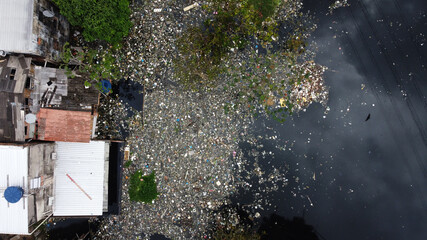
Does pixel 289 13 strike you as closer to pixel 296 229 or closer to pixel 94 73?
pixel 94 73

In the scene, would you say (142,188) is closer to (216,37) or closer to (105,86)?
(105,86)

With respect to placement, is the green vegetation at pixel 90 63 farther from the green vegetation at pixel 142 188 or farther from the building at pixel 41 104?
the green vegetation at pixel 142 188

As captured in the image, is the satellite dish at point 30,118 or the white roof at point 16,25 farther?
the satellite dish at point 30,118

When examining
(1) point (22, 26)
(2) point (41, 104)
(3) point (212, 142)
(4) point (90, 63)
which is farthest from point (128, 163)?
(1) point (22, 26)

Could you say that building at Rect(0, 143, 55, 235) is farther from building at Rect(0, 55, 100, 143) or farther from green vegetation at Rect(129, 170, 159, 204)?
green vegetation at Rect(129, 170, 159, 204)

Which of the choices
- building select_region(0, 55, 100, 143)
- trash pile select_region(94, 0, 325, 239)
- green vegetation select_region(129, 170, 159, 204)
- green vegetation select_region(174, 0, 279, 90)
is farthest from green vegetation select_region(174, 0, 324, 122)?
green vegetation select_region(129, 170, 159, 204)

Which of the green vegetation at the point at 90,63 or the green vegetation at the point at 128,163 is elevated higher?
the green vegetation at the point at 90,63

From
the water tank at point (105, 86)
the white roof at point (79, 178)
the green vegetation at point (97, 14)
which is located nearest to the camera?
the green vegetation at point (97, 14)

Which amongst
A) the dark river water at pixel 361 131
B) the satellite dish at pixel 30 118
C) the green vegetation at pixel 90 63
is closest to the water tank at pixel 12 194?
the satellite dish at pixel 30 118
